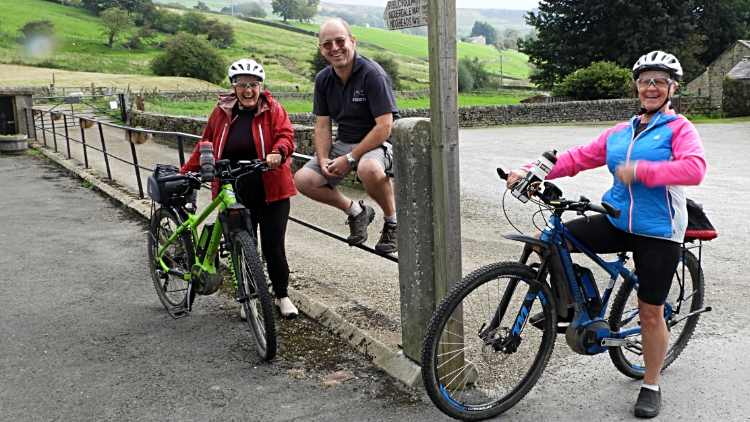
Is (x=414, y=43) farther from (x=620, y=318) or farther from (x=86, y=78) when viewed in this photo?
(x=620, y=318)

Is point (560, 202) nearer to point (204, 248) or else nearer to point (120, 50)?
point (204, 248)

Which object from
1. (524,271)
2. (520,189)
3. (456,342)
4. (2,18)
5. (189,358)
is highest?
(2,18)

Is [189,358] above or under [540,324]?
under

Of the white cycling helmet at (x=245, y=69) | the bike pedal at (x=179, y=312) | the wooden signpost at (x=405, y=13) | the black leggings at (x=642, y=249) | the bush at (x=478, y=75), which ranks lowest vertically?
the bike pedal at (x=179, y=312)

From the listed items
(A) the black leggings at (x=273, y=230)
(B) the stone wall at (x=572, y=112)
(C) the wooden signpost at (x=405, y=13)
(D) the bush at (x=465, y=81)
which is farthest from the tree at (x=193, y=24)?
(C) the wooden signpost at (x=405, y=13)

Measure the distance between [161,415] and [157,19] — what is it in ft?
→ 339

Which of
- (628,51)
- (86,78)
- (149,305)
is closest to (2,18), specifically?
(86,78)

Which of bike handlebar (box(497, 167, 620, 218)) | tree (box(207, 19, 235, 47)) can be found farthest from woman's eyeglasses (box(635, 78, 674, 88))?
tree (box(207, 19, 235, 47))

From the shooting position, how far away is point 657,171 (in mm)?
2830

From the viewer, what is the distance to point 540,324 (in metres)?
3.34

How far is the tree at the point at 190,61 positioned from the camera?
60688mm

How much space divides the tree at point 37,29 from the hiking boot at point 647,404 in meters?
86.7

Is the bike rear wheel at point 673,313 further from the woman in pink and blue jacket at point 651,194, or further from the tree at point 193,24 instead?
the tree at point 193,24

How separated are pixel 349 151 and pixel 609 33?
49.1 metres
